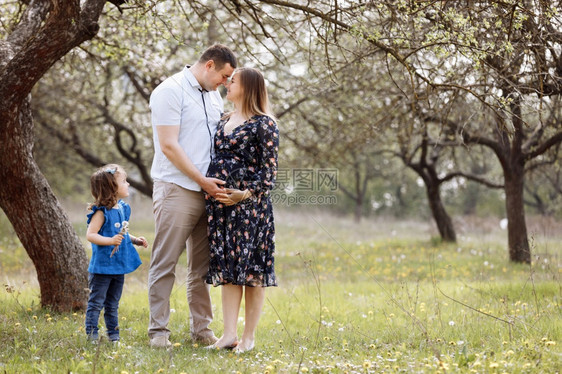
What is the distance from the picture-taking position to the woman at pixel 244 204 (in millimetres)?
4055

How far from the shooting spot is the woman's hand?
395cm

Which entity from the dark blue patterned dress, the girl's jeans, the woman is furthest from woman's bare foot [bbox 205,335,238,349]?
the girl's jeans

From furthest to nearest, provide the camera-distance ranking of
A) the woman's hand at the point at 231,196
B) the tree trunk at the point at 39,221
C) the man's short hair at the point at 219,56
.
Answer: the tree trunk at the point at 39,221
the man's short hair at the point at 219,56
the woman's hand at the point at 231,196

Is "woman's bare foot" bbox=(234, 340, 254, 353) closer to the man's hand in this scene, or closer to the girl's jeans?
the girl's jeans

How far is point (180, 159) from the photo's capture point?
13.1 ft

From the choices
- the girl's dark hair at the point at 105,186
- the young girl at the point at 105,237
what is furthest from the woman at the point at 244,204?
the girl's dark hair at the point at 105,186

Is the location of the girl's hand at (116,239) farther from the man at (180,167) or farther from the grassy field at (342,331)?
the grassy field at (342,331)

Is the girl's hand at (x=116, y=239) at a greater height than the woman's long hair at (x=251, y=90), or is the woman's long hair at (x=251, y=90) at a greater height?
the woman's long hair at (x=251, y=90)

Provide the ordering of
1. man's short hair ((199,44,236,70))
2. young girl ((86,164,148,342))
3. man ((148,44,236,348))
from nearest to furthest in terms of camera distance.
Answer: man ((148,44,236,348)) → young girl ((86,164,148,342)) → man's short hair ((199,44,236,70))

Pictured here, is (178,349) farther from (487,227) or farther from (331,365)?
(487,227)

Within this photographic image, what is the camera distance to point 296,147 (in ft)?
→ 38.4

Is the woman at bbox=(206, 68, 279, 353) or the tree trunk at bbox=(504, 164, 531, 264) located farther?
the tree trunk at bbox=(504, 164, 531, 264)

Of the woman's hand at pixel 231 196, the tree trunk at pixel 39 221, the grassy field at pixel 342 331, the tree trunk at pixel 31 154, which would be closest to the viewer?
the grassy field at pixel 342 331

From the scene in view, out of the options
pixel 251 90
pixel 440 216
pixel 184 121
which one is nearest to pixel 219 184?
pixel 184 121
